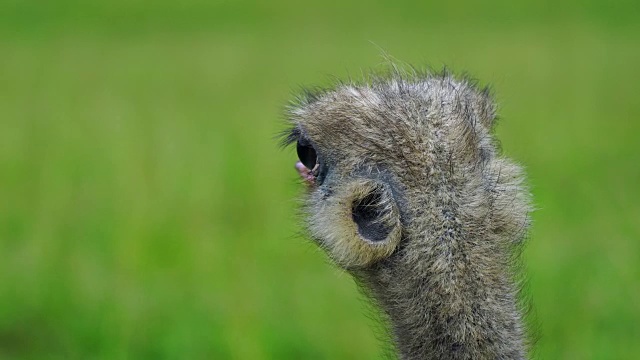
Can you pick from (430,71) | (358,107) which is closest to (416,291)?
(358,107)

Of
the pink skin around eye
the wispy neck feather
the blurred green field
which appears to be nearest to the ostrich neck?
the wispy neck feather

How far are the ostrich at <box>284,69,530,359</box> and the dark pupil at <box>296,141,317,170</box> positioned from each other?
0.03ft

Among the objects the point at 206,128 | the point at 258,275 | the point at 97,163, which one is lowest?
the point at 258,275

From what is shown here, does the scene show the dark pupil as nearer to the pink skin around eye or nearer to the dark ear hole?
the pink skin around eye

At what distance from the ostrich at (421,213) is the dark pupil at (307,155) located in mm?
11

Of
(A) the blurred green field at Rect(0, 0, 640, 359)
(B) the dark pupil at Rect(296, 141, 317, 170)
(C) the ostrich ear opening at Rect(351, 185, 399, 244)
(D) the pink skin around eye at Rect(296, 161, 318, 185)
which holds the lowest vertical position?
(C) the ostrich ear opening at Rect(351, 185, 399, 244)

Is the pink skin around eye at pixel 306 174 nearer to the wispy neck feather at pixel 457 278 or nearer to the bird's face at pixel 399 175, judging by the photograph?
the bird's face at pixel 399 175

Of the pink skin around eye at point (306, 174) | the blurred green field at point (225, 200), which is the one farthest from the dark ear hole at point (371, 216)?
the blurred green field at point (225, 200)

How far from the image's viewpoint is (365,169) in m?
2.21

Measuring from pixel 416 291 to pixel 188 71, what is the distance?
17.1 meters

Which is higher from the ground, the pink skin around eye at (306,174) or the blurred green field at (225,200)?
the blurred green field at (225,200)

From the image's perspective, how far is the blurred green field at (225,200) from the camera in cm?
582

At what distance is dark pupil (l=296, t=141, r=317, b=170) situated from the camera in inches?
91.3

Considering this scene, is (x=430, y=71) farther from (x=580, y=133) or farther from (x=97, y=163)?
(x=580, y=133)
